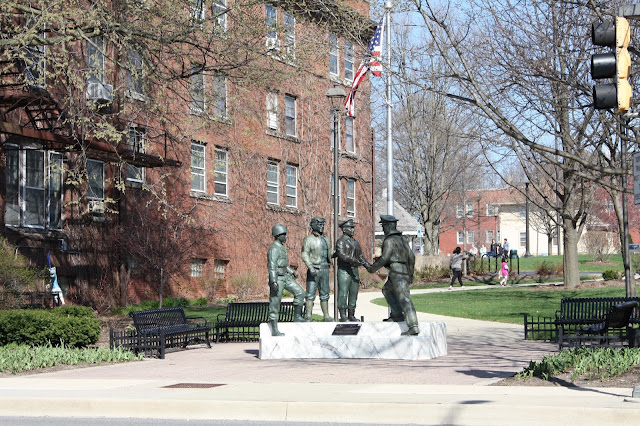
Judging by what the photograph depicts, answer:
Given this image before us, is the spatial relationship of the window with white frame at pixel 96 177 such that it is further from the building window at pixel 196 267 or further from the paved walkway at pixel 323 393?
the paved walkway at pixel 323 393

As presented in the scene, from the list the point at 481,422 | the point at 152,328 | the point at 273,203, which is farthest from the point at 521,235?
the point at 481,422

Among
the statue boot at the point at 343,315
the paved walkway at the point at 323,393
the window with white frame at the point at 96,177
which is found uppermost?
the window with white frame at the point at 96,177

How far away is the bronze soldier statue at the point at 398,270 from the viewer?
14.8m

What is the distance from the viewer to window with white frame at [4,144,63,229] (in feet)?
78.5

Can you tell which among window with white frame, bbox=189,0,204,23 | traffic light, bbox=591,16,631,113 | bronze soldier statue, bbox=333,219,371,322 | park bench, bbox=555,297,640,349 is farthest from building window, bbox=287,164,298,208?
traffic light, bbox=591,16,631,113

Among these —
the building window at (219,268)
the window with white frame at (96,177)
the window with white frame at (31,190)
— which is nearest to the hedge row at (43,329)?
the window with white frame at (31,190)

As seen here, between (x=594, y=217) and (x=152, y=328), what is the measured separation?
70.3 meters

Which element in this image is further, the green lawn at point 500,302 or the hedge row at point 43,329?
the green lawn at point 500,302

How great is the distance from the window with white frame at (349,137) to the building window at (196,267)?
11.9 metres

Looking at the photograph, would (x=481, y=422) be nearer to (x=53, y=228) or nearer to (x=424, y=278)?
(x=53, y=228)

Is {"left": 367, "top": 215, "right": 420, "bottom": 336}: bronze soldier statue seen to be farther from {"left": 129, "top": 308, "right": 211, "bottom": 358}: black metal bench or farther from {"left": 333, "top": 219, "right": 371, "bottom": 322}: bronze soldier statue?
{"left": 129, "top": 308, "right": 211, "bottom": 358}: black metal bench

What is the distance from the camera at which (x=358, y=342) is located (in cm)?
1534

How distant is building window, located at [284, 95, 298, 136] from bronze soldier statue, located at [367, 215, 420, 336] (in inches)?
883

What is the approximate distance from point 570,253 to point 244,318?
53.9ft
